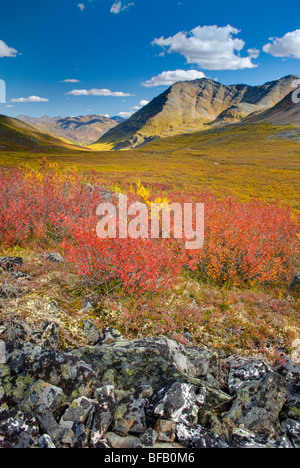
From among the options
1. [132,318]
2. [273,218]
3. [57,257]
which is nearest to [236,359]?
[132,318]

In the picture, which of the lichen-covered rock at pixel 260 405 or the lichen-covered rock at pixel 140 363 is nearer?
the lichen-covered rock at pixel 260 405

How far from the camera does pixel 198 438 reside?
3297 millimetres

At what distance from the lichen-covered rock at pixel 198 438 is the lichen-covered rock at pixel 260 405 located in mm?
492

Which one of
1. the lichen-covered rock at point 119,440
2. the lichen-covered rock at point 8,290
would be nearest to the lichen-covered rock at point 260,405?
the lichen-covered rock at point 119,440

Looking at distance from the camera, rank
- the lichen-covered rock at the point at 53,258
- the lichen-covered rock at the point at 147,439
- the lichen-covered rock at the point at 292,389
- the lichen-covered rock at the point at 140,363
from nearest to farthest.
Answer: the lichen-covered rock at the point at 147,439 → the lichen-covered rock at the point at 292,389 → the lichen-covered rock at the point at 140,363 → the lichen-covered rock at the point at 53,258

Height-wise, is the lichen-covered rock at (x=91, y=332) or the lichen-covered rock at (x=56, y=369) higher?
the lichen-covered rock at (x=56, y=369)

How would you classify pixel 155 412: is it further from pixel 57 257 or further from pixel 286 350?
pixel 57 257

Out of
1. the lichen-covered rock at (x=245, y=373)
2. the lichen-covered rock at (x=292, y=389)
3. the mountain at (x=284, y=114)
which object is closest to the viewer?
the lichen-covered rock at (x=292, y=389)

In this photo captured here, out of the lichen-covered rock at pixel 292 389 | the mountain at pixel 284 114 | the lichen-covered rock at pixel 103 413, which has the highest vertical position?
the mountain at pixel 284 114

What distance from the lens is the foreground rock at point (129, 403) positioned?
10.6 feet

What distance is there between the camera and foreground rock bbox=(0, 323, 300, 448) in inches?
127

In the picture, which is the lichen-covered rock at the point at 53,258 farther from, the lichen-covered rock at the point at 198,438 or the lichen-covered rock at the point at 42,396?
the lichen-covered rock at the point at 198,438

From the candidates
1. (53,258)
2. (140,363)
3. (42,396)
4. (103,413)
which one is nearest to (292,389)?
(140,363)

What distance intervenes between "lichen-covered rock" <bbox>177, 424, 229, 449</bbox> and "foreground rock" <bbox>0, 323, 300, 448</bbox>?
0.01m
